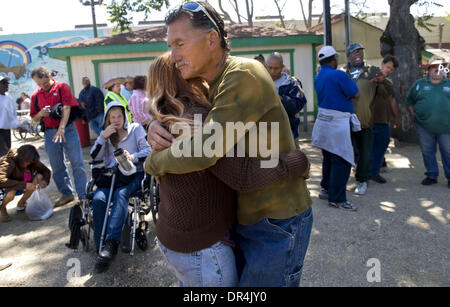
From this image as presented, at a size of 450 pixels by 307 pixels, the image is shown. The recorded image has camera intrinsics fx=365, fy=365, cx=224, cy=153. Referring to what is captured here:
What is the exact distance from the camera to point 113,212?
370 cm

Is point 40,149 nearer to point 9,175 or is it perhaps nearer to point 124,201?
point 9,175

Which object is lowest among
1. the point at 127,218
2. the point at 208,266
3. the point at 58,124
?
the point at 127,218

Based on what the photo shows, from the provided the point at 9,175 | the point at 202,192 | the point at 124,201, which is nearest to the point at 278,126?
the point at 202,192

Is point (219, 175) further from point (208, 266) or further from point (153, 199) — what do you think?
point (153, 199)

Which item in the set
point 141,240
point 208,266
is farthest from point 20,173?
point 208,266

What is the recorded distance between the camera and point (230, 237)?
154 cm

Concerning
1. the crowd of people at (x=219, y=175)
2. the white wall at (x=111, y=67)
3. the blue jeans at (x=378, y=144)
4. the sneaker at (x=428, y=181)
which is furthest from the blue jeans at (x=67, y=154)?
the white wall at (x=111, y=67)

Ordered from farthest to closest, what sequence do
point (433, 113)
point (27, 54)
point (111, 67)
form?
point (27, 54) → point (111, 67) → point (433, 113)

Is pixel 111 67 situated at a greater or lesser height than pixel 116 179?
greater

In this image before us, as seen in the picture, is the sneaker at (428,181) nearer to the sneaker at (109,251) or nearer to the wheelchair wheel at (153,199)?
the wheelchair wheel at (153,199)

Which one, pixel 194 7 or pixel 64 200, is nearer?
pixel 194 7

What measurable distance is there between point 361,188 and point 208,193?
4.49 m

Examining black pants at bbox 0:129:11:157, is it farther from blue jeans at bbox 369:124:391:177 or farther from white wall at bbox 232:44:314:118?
white wall at bbox 232:44:314:118

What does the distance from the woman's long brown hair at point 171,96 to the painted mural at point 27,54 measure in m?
27.8
